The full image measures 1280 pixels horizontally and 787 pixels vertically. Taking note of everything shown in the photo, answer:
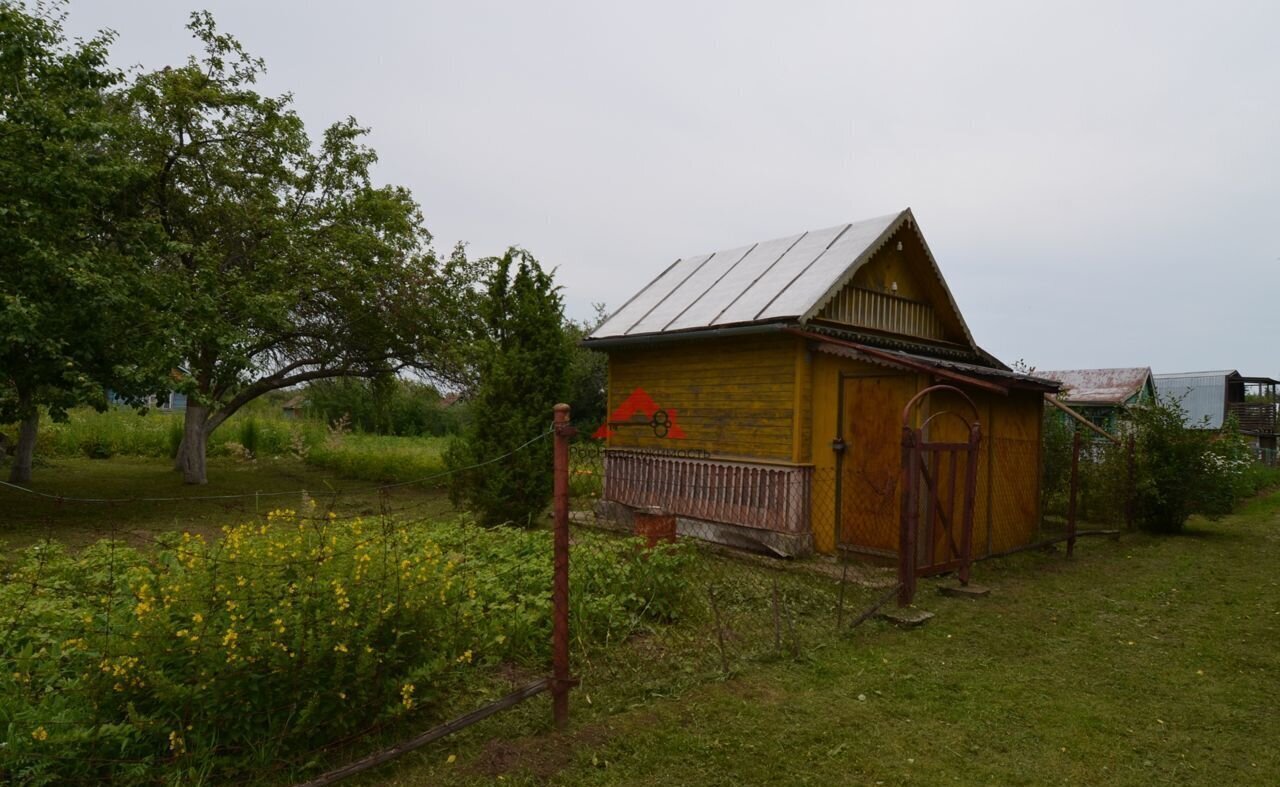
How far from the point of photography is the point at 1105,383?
40.1 meters

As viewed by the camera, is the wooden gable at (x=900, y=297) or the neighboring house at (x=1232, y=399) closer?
the wooden gable at (x=900, y=297)

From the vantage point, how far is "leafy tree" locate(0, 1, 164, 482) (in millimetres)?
10047

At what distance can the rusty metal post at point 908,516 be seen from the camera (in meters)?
6.81

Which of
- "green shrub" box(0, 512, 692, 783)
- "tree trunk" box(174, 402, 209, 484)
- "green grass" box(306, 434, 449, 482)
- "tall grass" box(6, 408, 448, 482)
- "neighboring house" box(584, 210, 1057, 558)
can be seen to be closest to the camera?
"green shrub" box(0, 512, 692, 783)

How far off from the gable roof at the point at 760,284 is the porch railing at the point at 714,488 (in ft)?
6.91

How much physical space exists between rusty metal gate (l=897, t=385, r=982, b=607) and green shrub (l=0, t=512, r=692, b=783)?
4.31 metres

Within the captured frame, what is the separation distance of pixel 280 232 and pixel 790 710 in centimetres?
1496

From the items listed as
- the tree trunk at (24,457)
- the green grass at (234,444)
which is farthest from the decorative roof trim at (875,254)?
the tree trunk at (24,457)

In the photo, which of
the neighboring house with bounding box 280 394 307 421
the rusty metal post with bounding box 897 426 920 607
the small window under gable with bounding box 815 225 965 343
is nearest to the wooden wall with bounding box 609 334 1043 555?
the small window under gable with bounding box 815 225 965 343

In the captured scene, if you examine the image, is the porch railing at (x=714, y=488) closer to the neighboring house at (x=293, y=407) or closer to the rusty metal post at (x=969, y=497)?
the rusty metal post at (x=969, y=497)

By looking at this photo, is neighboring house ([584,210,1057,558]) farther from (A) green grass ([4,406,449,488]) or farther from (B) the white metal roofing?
(A) green grass ([4,406,449,488])

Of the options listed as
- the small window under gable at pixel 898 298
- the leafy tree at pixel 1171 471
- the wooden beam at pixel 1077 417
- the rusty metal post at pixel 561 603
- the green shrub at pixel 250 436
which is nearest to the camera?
the rusty metal post at pixel 561 603

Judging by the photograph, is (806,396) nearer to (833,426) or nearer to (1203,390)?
(833,426)

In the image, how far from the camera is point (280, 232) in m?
15.4
